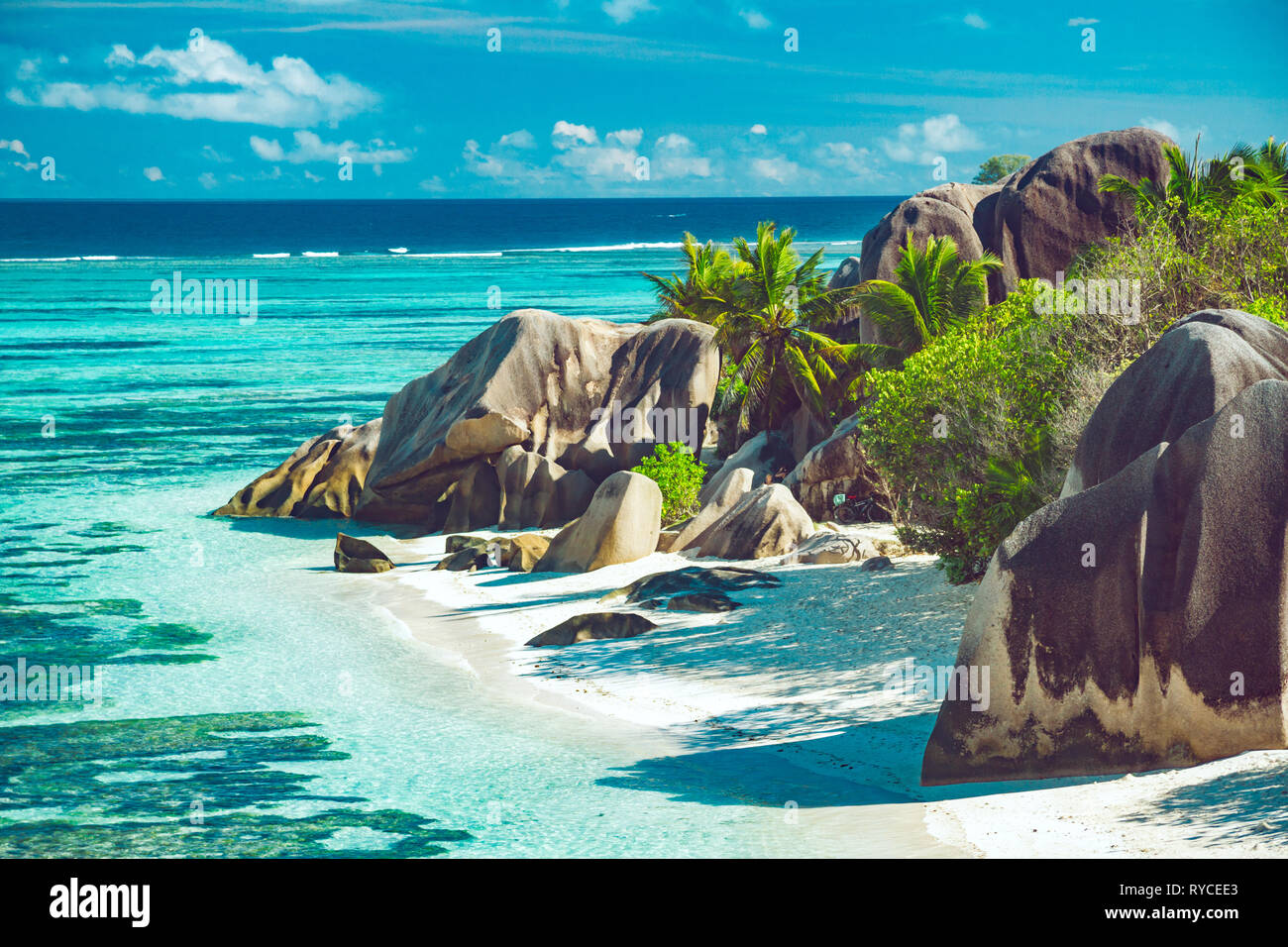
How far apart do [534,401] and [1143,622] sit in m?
19.4

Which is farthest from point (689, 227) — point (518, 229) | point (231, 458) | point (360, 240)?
point (231, 458)

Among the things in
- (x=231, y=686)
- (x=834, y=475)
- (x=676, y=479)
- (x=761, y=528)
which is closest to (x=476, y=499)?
(x=676, y=479)

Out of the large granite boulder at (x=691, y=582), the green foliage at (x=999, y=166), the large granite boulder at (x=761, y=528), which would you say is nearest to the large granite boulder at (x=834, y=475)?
the large granite boulder at (x=761, y=528)

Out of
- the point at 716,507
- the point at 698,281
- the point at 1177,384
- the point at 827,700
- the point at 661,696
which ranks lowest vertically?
the point at 661,696

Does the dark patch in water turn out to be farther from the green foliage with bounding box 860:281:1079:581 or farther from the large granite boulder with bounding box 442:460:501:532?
the large granite boulder with bounding box 442:460:501:532

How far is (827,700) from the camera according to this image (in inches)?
616

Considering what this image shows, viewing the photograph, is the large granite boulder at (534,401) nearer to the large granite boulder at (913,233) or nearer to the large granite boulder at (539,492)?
the large granite boulder at (539,492)

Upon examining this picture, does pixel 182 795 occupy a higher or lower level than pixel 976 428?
lower

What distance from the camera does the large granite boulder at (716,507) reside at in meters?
24.2

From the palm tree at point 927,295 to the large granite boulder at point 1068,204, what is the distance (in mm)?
5249

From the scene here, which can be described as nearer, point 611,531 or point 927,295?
point 611,531

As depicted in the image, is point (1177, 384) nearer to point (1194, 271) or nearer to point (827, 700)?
point (827, 700)

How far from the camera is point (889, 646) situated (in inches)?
666

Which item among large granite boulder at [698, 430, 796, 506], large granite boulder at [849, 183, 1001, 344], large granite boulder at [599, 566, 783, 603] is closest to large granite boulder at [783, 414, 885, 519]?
large granite boulder at [698, 430, 796, 506]
